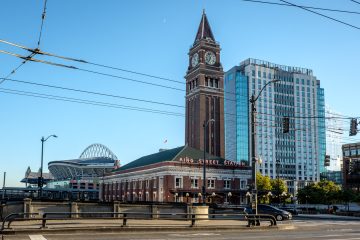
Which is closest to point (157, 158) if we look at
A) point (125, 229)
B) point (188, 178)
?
point (188, 178)

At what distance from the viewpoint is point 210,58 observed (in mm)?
155000

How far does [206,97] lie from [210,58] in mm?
15145

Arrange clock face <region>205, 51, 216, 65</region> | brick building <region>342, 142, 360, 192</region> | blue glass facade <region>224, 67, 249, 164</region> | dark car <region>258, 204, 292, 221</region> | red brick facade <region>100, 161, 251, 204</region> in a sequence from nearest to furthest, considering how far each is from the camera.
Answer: dark car <region>258, 204, 292, 221</region>
red brick facade <region>100, 161, 251, 204</region>
brick building <region>342, 142, 360, 192</region>
clock face <region>205, 51, 216, 65</region>
blue glass facade <region>224, 67, 249, 164</region>

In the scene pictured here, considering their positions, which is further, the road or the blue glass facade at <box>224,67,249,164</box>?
the blue glass facade at <box>224,67,249,164</box>

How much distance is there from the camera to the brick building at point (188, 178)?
98.9 meters

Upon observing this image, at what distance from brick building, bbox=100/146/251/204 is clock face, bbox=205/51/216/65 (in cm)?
5034

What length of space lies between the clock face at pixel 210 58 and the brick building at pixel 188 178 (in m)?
50.3

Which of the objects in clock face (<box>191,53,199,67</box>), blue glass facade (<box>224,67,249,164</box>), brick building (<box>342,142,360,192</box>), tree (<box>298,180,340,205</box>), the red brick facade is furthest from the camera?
blue glass facade (<box>224,67,249,164</box>)

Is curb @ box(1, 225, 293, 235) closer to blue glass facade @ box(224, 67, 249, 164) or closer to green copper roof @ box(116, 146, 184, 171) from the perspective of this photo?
green copper roof @ box(116, 146, 184, 171)

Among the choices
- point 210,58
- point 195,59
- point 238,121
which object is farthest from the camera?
point 238,121

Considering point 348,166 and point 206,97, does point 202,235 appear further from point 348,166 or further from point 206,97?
point 206,97

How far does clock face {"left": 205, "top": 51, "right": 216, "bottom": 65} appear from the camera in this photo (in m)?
154

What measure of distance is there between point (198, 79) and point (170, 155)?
49.9 metres

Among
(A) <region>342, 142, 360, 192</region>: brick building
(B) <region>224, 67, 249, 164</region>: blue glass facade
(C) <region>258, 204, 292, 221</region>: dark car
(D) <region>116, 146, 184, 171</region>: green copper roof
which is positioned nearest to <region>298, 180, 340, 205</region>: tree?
(A) <region>342, 142, 360, 192</region>: brick building
